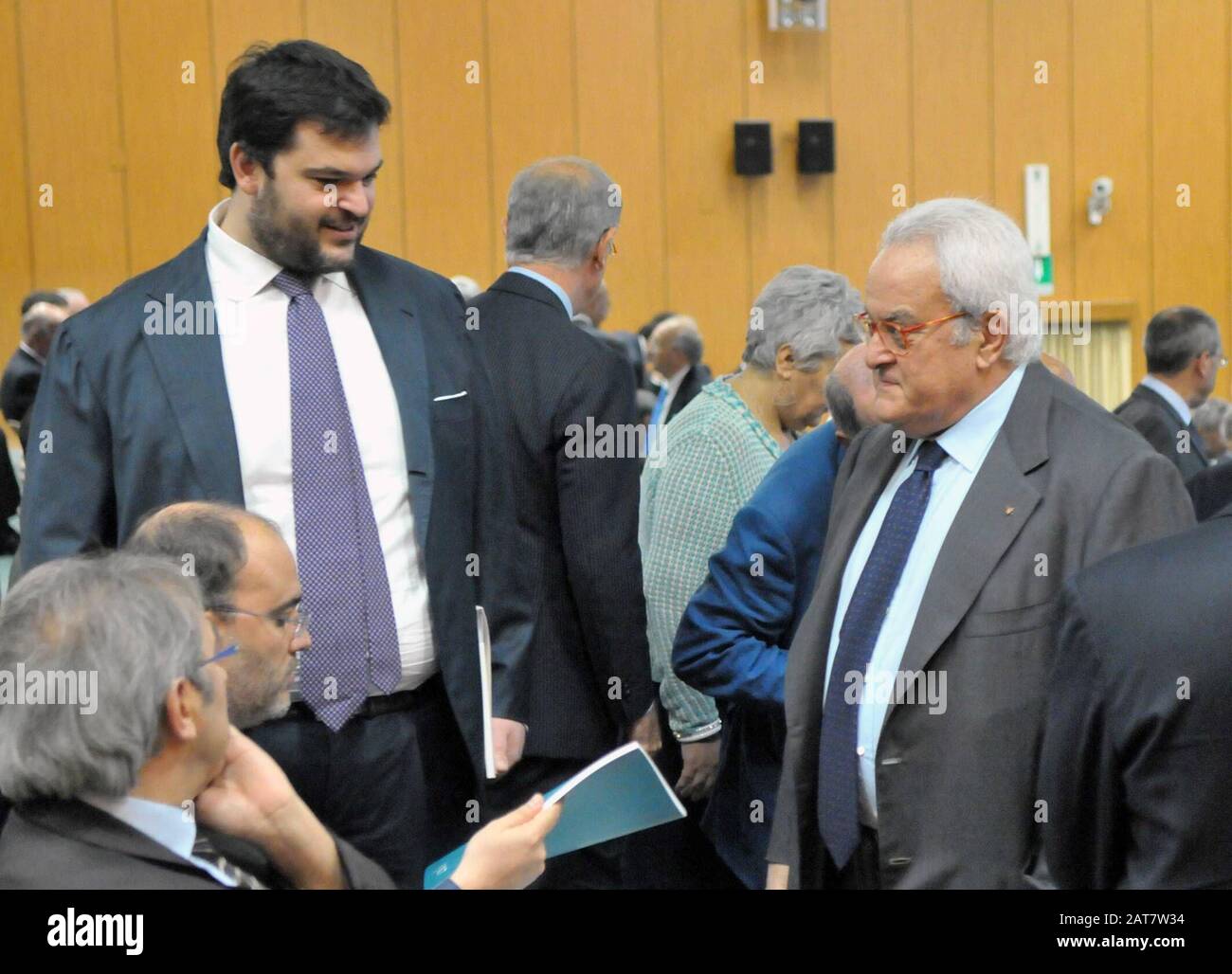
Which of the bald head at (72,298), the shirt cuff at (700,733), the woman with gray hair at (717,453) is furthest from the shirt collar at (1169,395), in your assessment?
the bald head at (72,298)

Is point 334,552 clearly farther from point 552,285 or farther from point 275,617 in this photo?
point 552,285

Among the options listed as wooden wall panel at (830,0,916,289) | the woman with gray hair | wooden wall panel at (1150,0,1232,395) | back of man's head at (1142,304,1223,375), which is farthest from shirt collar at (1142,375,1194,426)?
wooden wall panel at (1150,0,1232,395)

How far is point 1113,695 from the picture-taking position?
1338 millimetres

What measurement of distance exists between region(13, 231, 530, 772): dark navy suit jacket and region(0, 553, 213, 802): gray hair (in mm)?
690

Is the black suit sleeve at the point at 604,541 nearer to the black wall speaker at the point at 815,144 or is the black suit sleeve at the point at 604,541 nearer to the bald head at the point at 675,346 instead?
the bald head at the point at 675,346

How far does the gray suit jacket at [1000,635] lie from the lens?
191 centimetres

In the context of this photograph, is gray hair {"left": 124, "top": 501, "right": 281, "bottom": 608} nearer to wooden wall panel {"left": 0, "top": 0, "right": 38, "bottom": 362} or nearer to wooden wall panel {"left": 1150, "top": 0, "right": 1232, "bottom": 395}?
wooden wall panel {"left": 0, "top": 0, "right": 38, "bottom": 362}

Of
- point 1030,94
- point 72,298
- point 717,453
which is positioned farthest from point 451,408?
point 1030,94

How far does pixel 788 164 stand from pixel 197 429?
618 cm

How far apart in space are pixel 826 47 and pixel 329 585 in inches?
252

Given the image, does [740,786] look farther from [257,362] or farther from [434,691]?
[257,362]

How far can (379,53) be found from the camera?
7.39 meters

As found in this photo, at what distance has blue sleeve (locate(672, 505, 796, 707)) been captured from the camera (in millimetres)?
2684
